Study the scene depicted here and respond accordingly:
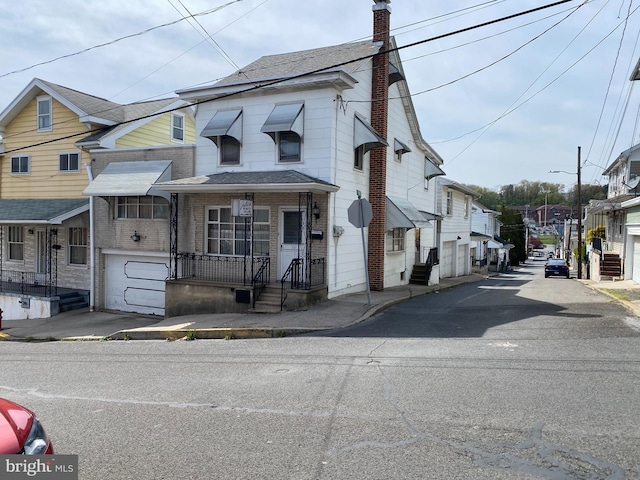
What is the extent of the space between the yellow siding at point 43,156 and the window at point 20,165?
0.55 ft

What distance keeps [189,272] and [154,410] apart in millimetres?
10403

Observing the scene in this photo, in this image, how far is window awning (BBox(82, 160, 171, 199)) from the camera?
15930 mm

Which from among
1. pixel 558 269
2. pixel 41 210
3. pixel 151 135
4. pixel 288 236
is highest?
pixel 151 135

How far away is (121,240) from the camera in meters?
17.8

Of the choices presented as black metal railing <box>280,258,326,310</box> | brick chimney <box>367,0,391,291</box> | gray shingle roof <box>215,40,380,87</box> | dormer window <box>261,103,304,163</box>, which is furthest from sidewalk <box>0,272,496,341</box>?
gray shingle roof <box>215,40,380,87</box>

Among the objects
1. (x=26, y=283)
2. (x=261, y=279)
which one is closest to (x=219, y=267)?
(x=261, y=279)

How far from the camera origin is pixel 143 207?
17.4 m

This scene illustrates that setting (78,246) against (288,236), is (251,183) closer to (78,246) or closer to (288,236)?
(288,236)

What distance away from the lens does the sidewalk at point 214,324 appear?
37.0 feet

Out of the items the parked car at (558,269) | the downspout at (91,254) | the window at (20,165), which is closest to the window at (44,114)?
the window at (20,165)

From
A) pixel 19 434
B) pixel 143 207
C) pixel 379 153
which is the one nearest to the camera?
pixel 19 434

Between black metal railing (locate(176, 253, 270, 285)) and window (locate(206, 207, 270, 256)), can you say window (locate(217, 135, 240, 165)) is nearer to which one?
window (locate(206, 207, 270, 256))

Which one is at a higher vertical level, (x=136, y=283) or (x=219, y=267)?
(x=219, y=267)

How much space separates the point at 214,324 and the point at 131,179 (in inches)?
268
